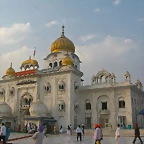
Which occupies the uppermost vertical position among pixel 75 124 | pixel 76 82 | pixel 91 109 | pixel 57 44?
pixel 57 44

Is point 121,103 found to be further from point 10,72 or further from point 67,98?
point 10,72

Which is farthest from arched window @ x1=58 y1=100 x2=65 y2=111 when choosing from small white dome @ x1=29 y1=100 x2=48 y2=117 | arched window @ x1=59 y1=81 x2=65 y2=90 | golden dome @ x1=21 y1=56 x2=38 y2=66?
golden dome @ x1=21 y1=56 x2=38 y2=66

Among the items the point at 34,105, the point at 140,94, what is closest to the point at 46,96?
the point at 34,105

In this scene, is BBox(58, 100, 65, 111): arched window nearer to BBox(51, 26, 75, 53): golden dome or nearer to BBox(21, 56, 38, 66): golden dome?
BBox(51, 26, 75, 53): golden dome

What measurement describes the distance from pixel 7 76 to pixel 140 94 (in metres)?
23.3

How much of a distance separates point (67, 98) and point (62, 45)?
35.4 feet

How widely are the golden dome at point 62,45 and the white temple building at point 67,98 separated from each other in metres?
0.18

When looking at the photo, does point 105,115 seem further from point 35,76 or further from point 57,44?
point 57,44

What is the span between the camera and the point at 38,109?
1216 inches

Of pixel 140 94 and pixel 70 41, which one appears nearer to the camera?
pixel 140 94

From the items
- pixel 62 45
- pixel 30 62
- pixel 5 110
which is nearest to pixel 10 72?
pixel 30 62

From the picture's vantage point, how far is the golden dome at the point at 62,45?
126 ft

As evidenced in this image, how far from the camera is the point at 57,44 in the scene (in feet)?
128

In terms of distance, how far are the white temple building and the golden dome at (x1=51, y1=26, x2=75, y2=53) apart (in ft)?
0.59
